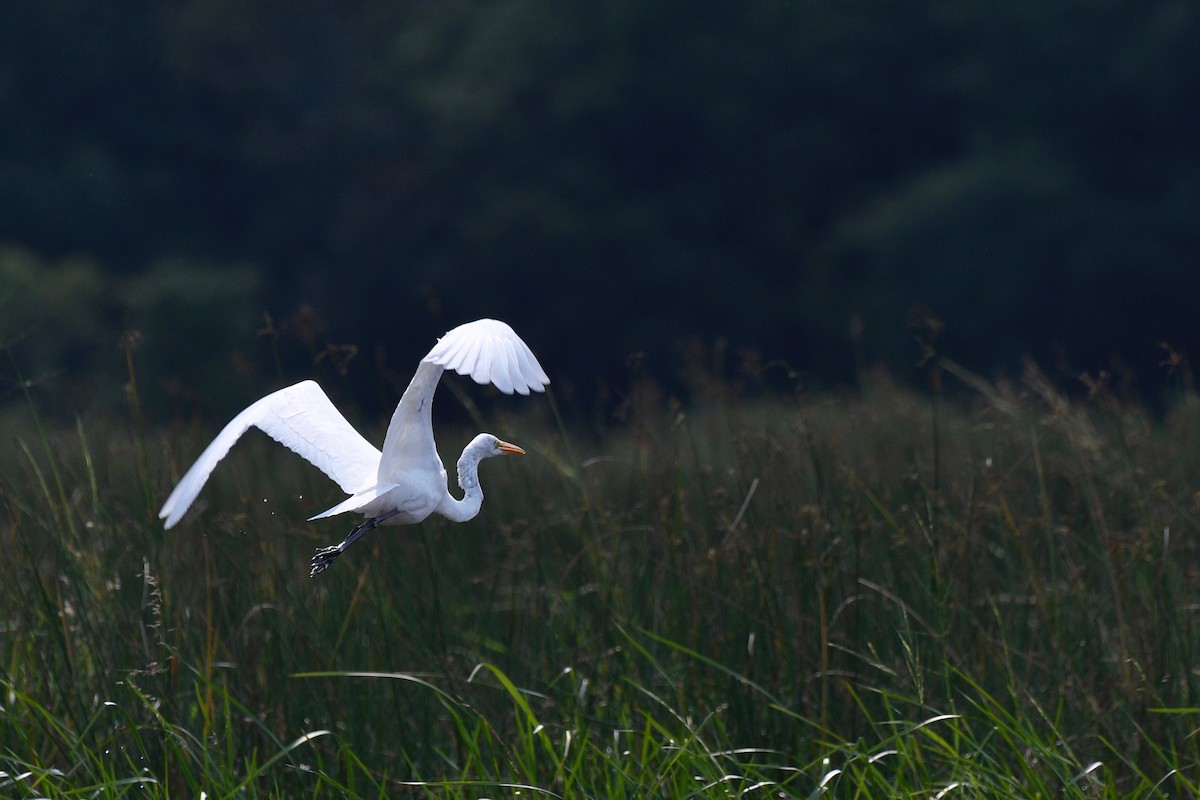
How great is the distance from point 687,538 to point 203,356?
11110mm

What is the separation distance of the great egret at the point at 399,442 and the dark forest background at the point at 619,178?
36.8 ft

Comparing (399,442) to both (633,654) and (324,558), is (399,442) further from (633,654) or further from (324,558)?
(633,654)

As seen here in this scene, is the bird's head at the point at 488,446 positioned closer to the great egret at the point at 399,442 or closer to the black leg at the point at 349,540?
the great egret at the point at 399,442

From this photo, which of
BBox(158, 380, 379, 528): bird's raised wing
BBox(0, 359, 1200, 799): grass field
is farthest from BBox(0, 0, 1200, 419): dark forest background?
BBox(158, 380, 379, 528): bird's raised wing

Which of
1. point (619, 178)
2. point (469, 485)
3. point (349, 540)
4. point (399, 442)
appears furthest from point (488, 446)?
point (619, 178)

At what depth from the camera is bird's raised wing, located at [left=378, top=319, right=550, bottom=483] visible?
2.63 m

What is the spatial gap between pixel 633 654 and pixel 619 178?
44.5ft

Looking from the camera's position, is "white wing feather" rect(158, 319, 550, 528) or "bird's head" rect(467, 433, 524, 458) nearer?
"white wing feather" rect(158, 319, 550, 528)

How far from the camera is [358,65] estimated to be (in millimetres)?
18297

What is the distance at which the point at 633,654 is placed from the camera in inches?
144

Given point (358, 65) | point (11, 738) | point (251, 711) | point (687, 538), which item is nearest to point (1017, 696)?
point (687, 538)

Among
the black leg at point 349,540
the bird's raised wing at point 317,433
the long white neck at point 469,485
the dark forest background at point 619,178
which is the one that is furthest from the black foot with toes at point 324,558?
the dark forest background at point 619,178

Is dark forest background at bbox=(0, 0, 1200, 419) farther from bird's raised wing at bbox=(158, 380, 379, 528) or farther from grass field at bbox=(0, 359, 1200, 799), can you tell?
bird's raised wing at bbox=(158, 380, 379, 528)

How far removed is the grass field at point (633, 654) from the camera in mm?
3137
